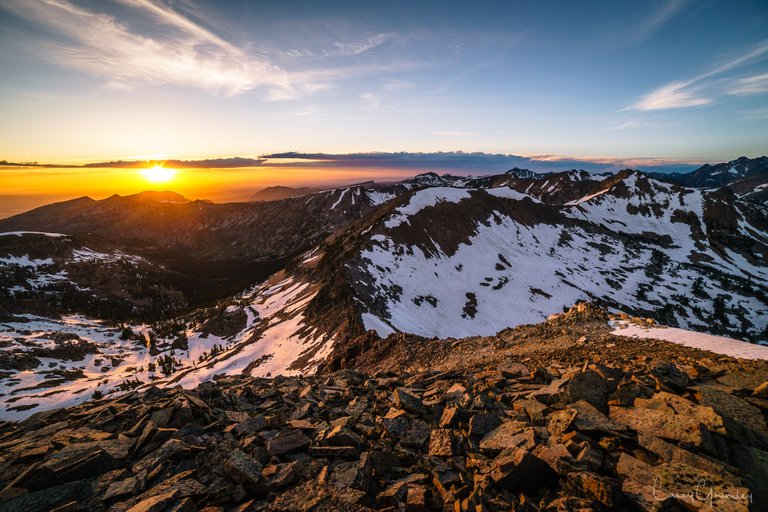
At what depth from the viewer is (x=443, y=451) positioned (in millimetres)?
8594

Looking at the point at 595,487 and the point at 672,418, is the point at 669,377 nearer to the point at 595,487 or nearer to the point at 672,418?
the point at 672,418

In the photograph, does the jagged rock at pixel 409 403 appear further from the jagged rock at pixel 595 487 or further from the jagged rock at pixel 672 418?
the jagged rock at pixel 672 418

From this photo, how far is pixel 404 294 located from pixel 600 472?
214ft

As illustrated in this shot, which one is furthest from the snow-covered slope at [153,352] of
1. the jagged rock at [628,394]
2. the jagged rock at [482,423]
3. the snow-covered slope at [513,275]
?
the jagged rock at [628,394]

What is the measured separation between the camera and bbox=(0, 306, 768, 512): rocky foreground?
6434 millimetres

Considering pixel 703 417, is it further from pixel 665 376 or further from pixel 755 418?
pixel 665 376

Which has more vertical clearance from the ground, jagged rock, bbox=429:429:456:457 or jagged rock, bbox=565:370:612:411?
jagged rock, bbox=565:370:612:411

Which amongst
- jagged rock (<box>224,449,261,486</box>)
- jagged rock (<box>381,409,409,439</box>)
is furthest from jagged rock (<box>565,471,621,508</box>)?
jagged rock (<box>224,449,261,486</box>)

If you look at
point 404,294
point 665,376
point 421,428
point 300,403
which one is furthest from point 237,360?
point 665,376

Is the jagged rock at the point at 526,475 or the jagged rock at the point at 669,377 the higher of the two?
the jagged rock at the point at 669,377

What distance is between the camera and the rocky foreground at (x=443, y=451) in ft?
21.1

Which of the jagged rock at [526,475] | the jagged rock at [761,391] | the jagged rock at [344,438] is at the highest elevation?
the jagged rock at [761,391]

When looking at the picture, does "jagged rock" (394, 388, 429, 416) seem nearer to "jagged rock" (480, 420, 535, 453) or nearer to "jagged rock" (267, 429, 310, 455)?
"jagged rock" (480, 420, 535, 453)

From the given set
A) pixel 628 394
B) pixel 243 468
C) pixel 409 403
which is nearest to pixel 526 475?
pixel 628 394
